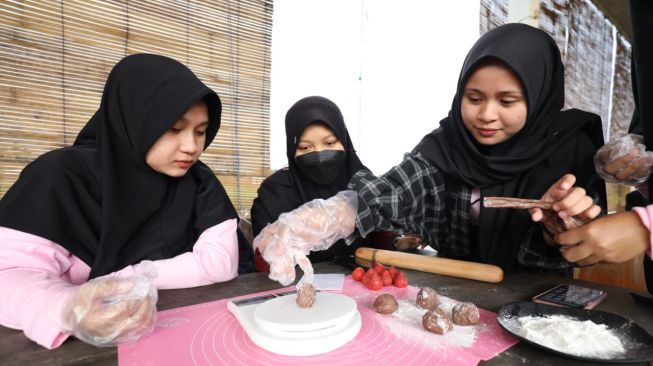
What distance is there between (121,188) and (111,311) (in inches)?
25.5

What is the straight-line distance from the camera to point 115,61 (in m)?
2.10

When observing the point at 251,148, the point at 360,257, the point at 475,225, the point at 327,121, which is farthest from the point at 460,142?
the point at 251,148

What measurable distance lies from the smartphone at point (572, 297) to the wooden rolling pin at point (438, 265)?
0.53ft

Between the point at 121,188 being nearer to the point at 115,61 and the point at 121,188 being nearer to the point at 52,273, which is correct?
the point at 52,273

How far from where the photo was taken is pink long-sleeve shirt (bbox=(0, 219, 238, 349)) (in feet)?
2.45

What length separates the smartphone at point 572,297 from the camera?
957mm

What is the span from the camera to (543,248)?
1332 mm

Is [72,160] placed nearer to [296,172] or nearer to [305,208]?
[305,208]

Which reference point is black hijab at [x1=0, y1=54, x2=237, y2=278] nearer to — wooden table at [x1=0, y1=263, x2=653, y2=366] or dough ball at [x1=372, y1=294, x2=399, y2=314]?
wooden table at [x1=0, y1=263, x2=653, y2=366]

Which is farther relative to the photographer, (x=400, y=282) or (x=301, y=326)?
(x=400, y=282)

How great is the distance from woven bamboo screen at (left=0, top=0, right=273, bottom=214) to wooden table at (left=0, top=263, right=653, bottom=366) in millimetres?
1442

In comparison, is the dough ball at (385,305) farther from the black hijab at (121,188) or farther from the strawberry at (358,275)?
the black hijab at (121,188)

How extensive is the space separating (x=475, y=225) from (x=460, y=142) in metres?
0.34

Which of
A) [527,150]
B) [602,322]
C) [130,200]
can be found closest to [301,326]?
[602,322]
